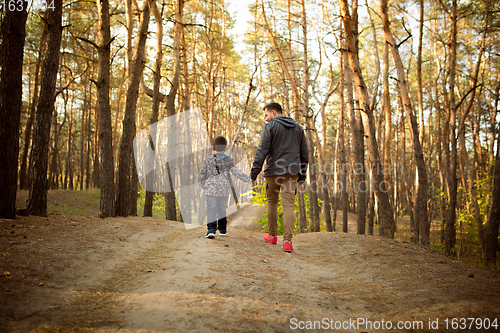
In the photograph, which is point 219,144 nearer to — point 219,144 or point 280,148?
point 219,144

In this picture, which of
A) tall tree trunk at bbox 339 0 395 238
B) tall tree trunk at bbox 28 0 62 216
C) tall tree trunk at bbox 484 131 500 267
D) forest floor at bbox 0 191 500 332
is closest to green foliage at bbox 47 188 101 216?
tall tree trunk at bbox 28 0 62 216

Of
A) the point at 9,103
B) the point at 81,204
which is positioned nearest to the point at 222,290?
the point at 9,103

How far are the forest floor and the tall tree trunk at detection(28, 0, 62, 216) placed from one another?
3329 mm

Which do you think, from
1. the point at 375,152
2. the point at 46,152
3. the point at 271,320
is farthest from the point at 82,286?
the point at 375,152

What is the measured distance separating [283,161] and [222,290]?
2.55 meters

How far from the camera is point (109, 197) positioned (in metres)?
8.70

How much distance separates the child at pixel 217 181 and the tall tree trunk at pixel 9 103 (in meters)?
4.33

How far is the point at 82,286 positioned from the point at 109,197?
6.46 m

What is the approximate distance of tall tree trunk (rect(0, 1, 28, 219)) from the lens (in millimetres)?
5988

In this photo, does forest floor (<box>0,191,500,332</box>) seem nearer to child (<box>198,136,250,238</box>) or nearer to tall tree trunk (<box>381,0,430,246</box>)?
child (<box>198,136,250,238</box>)

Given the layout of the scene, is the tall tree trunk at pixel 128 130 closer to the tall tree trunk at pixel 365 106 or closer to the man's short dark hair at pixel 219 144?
the man's short dark hair at pixel 219 144

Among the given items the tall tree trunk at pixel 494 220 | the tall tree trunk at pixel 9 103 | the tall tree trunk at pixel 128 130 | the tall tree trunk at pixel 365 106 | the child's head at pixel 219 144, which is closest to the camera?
the child's head at pixel 219 144

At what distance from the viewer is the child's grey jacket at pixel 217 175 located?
5.21 m

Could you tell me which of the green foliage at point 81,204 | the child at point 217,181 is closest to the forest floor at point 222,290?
the child at point 217,181
